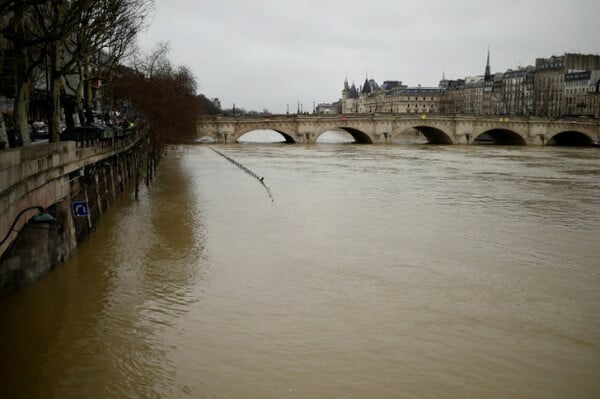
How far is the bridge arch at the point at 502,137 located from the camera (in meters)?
77.1

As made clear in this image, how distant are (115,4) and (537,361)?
1760 cm

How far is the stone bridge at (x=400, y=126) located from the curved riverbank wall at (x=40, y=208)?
50.5 m

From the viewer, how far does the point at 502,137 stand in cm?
8438

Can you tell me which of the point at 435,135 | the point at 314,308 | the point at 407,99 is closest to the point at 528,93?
the point at 435,135

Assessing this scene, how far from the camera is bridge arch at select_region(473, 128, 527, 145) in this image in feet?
253

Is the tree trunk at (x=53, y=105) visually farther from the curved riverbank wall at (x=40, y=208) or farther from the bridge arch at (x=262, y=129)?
the bridge arch at (x=262, y=129)

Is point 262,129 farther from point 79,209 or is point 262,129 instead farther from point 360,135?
point 79,209

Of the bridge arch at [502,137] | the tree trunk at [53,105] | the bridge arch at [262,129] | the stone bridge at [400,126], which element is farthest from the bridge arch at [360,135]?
the tree trunk at [53,105]

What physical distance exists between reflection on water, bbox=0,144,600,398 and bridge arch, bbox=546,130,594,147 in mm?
64512

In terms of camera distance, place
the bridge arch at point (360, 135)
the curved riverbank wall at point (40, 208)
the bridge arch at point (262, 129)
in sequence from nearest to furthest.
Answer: the curved riverbank wall at point (40, 208)
the bridge arch at point (262, 129)
the bridge arch at point (360, 135)

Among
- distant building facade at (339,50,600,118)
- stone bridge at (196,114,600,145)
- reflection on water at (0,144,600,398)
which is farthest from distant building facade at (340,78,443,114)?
reflection on water at (0,144,600,398)

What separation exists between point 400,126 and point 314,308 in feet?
212

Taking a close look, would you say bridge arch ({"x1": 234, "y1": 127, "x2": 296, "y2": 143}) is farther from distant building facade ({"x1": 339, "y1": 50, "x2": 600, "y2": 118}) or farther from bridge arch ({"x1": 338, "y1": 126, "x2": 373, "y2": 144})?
distant building facade ({"x1": 339, "y1": 50, "x2": 600, "y2": 118})

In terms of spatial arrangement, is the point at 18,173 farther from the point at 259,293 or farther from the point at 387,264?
the point at 387,264
